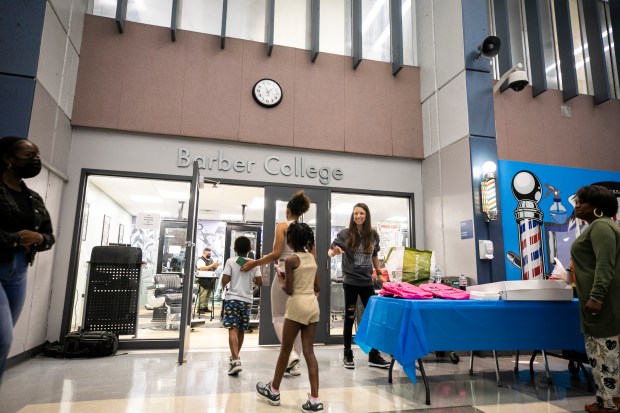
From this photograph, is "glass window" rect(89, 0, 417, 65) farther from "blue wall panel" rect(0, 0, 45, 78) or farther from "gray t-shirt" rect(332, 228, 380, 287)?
"gray t-shirt" rect(332, 228, 380, 287)

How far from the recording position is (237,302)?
354cm

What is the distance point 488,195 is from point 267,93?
319cm

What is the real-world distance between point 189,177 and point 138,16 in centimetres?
230

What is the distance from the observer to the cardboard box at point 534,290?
121 inches

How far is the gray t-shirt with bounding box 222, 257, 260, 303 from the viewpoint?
11.7 feet

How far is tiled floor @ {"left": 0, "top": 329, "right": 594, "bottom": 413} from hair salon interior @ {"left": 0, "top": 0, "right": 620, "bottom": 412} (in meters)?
0.05

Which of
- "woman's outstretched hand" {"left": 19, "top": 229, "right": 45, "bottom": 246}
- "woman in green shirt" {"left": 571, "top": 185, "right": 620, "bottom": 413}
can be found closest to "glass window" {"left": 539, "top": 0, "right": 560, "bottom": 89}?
"woman in green shirt" {"left": 571, "top": 185, "right": 620, "bottom": 413}

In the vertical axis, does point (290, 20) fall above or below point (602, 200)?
above

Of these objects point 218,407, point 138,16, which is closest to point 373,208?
point 138,16

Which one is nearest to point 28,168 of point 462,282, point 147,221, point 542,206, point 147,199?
point 147,221

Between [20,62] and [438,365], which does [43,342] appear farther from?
[438,365]

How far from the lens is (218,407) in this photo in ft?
8.70

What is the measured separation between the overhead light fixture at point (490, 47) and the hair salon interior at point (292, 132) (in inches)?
0.5

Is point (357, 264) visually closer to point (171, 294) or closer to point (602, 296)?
point (602, 296)
